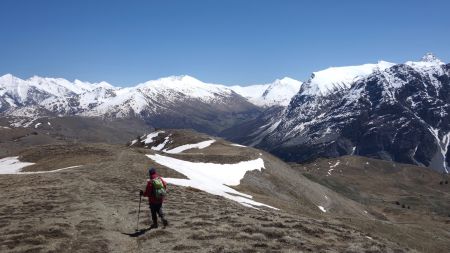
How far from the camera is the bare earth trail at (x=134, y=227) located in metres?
25.7

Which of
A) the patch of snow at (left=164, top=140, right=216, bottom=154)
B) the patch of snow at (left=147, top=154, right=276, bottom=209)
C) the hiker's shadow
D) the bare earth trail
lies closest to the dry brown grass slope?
the bare earth trail

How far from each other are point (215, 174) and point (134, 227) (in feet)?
170

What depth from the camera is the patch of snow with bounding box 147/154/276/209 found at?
6006 cm

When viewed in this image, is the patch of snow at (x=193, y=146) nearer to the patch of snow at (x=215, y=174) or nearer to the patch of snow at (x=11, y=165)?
the patch of snow at (x=215, y=174)

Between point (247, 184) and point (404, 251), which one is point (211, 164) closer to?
point (247, 184)

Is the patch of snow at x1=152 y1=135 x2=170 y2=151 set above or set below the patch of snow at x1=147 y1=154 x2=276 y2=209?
above

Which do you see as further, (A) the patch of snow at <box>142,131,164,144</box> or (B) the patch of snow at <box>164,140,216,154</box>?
(A) the patch of snow at <box>142,131,164,144</box>

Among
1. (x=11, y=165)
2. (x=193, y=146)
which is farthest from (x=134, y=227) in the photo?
(x=193, y=146)

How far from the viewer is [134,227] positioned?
31.4m

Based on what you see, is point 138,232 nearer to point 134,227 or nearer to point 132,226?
point 134,227

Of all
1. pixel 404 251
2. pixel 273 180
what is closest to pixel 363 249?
pixel 404 251

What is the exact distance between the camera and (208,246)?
25500 millimetres

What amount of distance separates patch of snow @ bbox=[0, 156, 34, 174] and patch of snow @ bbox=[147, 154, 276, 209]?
25418mm

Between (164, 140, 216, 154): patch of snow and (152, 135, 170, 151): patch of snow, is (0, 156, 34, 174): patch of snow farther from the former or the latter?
(152, 135, 170, 151): patch of snow
